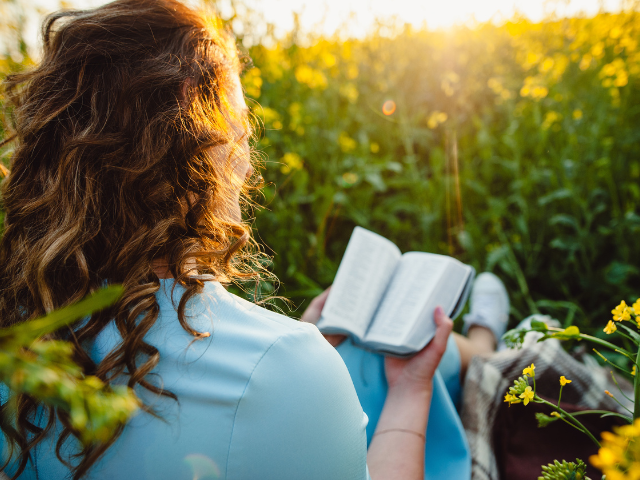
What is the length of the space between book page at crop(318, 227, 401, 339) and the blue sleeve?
0.47m

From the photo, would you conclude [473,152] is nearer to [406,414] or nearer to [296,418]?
[406,414]

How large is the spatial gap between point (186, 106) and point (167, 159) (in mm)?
103

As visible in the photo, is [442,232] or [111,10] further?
[442,232]

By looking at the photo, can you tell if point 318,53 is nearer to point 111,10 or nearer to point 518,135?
point 518,135

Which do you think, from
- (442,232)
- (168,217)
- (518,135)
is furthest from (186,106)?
(518,135)

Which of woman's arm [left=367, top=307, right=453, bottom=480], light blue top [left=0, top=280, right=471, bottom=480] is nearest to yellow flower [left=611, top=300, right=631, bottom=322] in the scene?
light blue top [left=0, top=280, right=471, bottom=480]

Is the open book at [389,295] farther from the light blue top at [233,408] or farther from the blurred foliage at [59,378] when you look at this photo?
the blurred foliage at [59,378]

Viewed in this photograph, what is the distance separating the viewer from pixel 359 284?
1.26 meters

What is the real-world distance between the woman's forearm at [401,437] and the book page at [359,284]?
0.21 meters

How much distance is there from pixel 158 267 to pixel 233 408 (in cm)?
29

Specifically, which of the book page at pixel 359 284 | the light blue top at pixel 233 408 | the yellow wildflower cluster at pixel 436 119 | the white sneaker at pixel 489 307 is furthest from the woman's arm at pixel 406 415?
the yellow wildflower cluster at pixel 436 119

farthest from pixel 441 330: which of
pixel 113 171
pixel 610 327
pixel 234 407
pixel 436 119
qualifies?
pixel 436 119

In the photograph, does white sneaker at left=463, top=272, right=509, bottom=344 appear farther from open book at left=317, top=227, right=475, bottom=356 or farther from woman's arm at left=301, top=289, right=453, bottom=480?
woman's arm at left=301, top=289, right=453, bottom=480

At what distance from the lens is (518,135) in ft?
7.43
